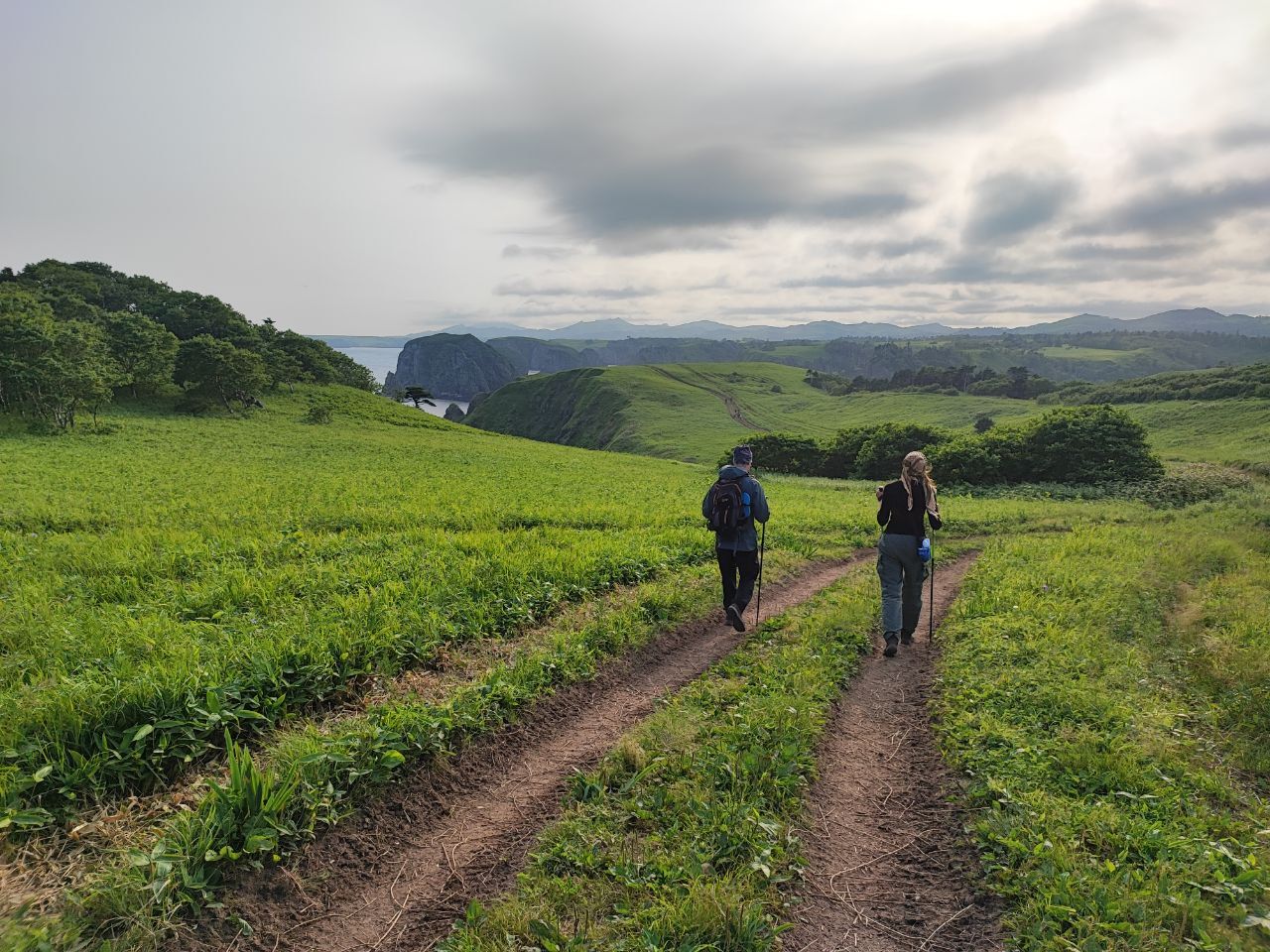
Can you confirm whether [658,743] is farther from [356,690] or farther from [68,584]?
[68,584]

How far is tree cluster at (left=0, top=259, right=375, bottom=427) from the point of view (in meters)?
50.3

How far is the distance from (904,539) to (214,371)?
76226mm

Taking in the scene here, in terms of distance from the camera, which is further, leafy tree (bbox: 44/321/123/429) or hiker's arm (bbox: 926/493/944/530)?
leafy tree (bbox: 44/321/123/429)

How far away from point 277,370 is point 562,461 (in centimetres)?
5506

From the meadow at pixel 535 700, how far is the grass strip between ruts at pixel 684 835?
0.13 feet

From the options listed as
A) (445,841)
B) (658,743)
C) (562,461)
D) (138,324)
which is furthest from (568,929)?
(138,324)

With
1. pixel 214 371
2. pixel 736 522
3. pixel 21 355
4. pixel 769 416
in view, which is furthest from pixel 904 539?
pixel 769 416

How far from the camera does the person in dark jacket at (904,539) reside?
1021cm

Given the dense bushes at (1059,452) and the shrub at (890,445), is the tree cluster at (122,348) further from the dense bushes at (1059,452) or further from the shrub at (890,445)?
the dense bushes at (1059,452)

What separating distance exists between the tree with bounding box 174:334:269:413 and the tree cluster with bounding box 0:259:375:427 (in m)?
0.11

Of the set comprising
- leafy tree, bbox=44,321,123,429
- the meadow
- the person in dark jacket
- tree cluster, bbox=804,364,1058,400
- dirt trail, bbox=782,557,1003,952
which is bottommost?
dirt trail, bbox=782,557,1003,952

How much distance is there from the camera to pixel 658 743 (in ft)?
23.0

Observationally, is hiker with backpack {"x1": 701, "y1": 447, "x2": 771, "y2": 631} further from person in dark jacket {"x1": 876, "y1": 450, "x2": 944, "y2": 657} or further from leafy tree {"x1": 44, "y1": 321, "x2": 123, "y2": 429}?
leafy tree {"x1": 44, "y1": 321, "x2": 123, "y2": 429}

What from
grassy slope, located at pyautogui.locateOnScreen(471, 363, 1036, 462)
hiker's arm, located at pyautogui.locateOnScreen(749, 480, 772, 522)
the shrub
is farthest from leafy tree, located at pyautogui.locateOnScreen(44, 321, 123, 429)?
grassy slope, located at pyautogui.locateOnScreen(471, 363, 1036, 462)
